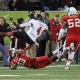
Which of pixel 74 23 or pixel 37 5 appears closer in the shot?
pixel 74 23

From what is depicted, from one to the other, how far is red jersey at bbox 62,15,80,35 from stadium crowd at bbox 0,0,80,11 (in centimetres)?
715

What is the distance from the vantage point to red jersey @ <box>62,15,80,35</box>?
17484 millimetres

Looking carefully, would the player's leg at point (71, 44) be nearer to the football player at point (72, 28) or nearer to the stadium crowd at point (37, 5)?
the football player at point (72, 28)

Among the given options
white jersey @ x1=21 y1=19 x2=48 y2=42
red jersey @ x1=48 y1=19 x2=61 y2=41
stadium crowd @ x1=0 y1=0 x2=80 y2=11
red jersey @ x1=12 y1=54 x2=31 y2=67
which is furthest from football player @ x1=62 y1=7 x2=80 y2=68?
stadium crowd @ x1=0 y1=0 x2=80 y2=11

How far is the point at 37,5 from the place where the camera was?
2586 cm

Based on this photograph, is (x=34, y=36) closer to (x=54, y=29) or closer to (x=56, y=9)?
(x=54, y=29)

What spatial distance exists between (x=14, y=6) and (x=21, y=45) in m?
3.03

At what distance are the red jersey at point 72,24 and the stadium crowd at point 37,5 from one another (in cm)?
715

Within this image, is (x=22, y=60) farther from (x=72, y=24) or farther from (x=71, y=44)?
(x=72, y=24)

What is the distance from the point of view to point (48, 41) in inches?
904

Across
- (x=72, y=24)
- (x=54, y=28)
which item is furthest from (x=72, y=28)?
(x=54, y=28)

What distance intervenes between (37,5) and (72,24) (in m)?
8.42

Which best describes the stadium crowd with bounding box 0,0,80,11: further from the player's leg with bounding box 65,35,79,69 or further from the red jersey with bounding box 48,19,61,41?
the player's leg with bounding box 65,35,79,69

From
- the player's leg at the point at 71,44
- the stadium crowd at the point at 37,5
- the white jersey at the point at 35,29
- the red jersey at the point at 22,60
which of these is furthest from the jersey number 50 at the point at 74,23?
the stadium crowd at the point at 37,5
